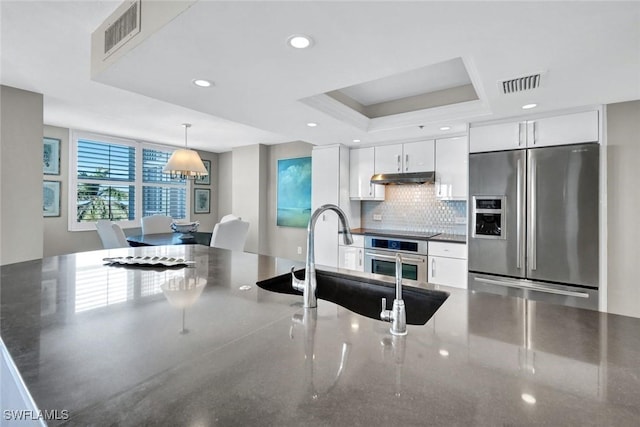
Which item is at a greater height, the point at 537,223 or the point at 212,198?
the point at 212,198

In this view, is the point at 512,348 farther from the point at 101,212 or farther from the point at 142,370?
the point at 101,212

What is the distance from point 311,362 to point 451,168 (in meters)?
3.40

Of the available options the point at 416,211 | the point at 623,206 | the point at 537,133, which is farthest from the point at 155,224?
the point at 623,206

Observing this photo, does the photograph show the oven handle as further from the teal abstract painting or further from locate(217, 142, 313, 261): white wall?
locate(217, 142, 313, 261): white wall

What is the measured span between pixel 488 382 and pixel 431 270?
9.66 ft

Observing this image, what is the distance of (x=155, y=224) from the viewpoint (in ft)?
16.3

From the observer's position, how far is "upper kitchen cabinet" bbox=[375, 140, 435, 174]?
372 centimetres

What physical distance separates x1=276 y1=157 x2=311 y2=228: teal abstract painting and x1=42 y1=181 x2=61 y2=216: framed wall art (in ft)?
11.5

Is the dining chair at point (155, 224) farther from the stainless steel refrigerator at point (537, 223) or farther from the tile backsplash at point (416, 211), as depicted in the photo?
the stainless steel refrigerator at point (537, 223)

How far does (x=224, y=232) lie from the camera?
383cm

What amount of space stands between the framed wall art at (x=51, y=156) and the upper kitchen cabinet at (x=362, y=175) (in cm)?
452

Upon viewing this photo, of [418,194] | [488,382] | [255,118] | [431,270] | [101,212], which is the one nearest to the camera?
[488,382]

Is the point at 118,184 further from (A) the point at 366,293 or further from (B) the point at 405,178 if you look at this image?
(A) the point at 366,293

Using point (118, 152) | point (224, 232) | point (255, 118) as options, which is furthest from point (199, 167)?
point (118, 152)
